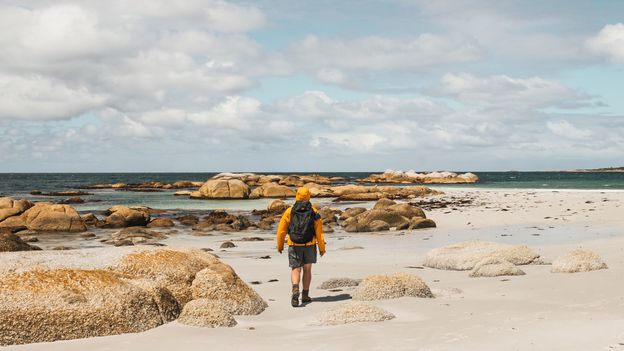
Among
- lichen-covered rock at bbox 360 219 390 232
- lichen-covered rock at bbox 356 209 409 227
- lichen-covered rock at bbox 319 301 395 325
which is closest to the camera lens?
lichen-covered rock at bbox 319 301 395 325

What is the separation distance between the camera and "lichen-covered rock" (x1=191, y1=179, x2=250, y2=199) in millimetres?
59969

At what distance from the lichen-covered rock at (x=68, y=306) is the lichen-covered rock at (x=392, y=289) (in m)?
3.46

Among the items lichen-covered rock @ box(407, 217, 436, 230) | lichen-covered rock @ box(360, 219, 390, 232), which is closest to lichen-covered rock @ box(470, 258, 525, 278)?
lichen-covered rock @ box(360, 219, 390, 232)

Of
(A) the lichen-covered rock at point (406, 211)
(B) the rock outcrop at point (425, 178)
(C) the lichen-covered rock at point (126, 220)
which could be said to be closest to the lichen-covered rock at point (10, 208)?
(C) the lichen-covered rock at point (126, 220)

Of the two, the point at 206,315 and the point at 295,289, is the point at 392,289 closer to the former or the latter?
the point at 295,289

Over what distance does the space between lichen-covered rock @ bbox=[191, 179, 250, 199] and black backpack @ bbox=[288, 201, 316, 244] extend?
167 ft

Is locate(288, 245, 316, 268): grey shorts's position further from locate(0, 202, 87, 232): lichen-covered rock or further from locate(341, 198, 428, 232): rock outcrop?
locate(0, 202, 87, 232): lichen-covered rock

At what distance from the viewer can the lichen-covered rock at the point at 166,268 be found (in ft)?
26.7

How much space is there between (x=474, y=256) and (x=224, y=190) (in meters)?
49.3

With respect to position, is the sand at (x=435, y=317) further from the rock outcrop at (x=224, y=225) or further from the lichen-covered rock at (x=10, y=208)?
the lichen-covered rock at (x=10, y=208)

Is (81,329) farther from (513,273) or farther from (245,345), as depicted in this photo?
(513,273)

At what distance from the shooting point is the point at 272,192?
63094 mm

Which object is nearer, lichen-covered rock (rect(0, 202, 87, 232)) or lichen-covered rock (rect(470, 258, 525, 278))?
lichen-covered rock (rect(470, 258, 525, 278))

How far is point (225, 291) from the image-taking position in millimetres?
8383
